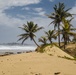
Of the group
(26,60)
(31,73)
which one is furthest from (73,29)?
(31,73)

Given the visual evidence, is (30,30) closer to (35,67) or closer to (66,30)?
(66,30)

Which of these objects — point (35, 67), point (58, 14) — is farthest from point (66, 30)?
point (35, 67)

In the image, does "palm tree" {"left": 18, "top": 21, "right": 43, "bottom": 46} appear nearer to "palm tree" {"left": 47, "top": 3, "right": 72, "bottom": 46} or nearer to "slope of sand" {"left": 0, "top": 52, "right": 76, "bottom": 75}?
"palm tree" {"left": 47, "top": 3, "right": 72, "bottom": 46}

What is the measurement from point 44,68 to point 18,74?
5.20 feet

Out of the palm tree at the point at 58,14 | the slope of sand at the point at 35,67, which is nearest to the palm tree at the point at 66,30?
the palm tree at the point at 58,14

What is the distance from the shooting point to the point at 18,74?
11148 millimetres

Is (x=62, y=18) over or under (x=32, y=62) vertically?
over

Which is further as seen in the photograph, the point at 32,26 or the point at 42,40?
the point at 42,40

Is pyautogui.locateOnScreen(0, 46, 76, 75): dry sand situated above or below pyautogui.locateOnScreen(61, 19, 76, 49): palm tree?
below

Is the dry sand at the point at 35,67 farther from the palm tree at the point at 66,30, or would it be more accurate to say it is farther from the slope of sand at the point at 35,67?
the palm tree at the point at 66,30

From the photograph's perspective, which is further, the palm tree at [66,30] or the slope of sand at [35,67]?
the palm tree at [66,30]

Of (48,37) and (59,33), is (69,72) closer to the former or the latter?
(59,33)

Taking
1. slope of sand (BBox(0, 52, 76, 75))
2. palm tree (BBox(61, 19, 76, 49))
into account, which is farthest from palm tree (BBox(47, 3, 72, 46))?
slope of sand (BBox(0, 52, 76, 75))

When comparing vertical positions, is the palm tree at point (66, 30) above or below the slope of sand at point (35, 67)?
above
